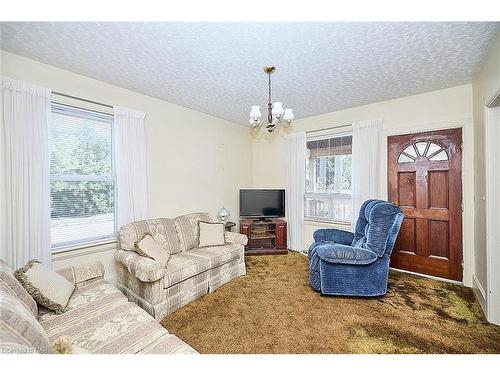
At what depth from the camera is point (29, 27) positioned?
5.60ft

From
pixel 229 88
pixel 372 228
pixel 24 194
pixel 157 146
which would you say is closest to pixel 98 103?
pixel 157 146

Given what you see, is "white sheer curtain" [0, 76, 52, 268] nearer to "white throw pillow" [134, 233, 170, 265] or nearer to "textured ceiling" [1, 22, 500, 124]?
"textured ceiling" [1, 22, 500, 124]

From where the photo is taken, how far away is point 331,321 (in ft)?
6.72

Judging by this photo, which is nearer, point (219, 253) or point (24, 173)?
point (24, 173)

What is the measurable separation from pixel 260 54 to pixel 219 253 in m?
2.33

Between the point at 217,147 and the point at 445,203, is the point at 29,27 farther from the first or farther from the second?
the point at 445,203

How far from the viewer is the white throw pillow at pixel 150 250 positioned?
238cm

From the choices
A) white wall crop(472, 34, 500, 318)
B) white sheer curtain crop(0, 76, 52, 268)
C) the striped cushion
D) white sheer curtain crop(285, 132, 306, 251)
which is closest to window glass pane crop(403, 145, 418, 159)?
white wall crop(472, 34, 500, 318)

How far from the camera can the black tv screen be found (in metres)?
4.20

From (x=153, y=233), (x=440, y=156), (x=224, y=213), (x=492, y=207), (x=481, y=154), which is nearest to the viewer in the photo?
(x=492, y=207)

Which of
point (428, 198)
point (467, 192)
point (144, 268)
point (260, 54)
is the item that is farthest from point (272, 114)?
point (467, 192)

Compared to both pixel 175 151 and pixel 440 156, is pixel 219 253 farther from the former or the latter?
pixel 440 156

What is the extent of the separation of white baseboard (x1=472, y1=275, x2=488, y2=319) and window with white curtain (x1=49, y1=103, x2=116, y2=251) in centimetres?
423

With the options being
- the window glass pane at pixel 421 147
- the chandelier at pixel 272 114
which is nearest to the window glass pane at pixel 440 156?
the window glass pane at pixel 421 147
